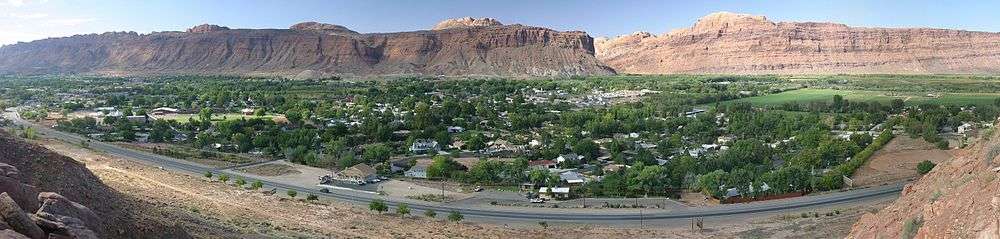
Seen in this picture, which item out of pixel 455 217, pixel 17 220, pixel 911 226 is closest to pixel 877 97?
pixel 455 217

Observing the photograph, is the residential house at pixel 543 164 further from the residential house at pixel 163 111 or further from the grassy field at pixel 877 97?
the grassy field at pixel 877 97

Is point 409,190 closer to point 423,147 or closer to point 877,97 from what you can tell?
point 423,147

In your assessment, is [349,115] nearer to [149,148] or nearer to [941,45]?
[149,148]

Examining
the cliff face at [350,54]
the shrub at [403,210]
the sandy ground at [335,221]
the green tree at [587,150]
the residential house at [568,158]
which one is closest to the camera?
the sandy ground at [335,221]

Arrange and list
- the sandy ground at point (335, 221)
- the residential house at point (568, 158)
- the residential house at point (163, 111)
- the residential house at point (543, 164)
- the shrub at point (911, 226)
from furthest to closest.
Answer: the residential house at point (163, 111), the residential house at point (568, 158), the residential house at point (543, 164), the sandy ground at point (335, 221), the shrub at point (911, 226)

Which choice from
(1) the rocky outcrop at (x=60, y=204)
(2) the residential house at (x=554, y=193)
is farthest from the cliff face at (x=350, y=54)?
(1) the rocky outcrop at (x=60, y=204)

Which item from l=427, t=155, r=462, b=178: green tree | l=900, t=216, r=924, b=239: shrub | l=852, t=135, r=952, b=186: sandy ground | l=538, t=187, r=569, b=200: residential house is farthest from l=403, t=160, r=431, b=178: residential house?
l=900, t=216, r=924, b=239: shrub

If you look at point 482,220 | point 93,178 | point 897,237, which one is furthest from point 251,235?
point 897,237
